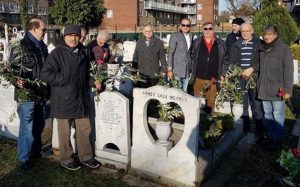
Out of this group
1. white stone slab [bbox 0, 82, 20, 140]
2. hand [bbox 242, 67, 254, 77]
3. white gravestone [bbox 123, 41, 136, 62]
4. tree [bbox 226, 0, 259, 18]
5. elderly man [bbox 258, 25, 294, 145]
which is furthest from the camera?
tree [bbox 226, 0, 259, 18]

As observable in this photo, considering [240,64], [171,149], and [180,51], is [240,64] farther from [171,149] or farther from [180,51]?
[171,149]

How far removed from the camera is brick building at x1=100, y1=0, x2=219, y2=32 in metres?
57.5

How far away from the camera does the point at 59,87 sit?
16.1ft

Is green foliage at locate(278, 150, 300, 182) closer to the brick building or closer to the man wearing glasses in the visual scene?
the man wearing glasses

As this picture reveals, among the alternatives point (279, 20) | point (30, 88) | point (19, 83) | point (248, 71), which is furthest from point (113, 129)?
point (279, 20)

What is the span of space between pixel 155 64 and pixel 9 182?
3510 mm

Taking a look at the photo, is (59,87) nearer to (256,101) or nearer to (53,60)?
(53,60)

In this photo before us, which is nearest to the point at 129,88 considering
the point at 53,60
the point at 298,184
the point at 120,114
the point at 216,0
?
the point at 120,114

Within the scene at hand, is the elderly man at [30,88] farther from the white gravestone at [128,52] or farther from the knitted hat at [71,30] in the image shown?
the white gravestone at [128,52]

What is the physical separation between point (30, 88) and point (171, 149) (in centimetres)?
215

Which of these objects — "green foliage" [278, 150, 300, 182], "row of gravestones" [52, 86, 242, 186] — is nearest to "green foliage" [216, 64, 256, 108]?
"row of gravestones" [52, 86, 242, 186]

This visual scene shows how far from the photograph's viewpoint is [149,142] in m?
5.05

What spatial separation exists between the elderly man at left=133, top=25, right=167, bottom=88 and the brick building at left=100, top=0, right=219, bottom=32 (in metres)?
38.8

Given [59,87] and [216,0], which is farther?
[216,0]
